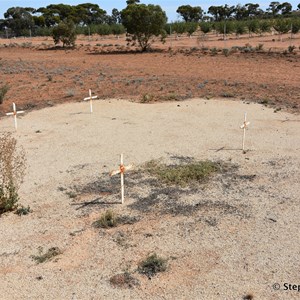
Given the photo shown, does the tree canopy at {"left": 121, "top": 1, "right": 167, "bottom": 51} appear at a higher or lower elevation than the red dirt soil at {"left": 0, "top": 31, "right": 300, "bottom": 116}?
higher

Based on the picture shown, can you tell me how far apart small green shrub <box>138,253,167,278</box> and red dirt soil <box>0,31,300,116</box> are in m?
11.0

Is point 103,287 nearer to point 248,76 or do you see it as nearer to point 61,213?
point 61,213

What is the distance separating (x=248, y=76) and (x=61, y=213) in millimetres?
16908

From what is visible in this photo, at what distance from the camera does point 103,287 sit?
5777 millimetres

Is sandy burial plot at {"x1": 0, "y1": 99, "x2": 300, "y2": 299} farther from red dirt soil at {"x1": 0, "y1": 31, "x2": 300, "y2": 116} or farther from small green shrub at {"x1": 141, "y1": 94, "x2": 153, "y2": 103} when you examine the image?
red dirt soil at {"x1": 0, "y1": 31, "x2": 300, "y2": 116}

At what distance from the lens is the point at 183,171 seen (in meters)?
9.72

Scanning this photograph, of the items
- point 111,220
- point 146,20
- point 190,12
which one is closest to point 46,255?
point 111,220

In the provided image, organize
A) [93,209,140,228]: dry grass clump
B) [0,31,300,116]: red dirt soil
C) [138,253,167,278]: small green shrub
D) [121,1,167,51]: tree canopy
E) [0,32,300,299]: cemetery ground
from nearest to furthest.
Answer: [0,32,300,299]: cemetery ground → [138,253,167,278]: small green shrub → [93,209,140,228]: dry grass clump → [0,31,300,116]: red dirt soil → [121,1,167,51]: tree canopy

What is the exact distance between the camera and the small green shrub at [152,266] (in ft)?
19.9

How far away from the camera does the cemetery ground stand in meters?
5.93

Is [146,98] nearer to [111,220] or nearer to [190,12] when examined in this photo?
[111,220]

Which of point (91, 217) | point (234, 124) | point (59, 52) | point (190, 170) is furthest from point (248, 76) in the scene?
point (59, 52)

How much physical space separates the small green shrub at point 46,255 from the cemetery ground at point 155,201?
0.02 meters

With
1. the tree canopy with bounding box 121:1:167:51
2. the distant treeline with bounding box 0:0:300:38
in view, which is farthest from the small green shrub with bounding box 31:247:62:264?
the distant treeline with bounding box 0:0:300:38
